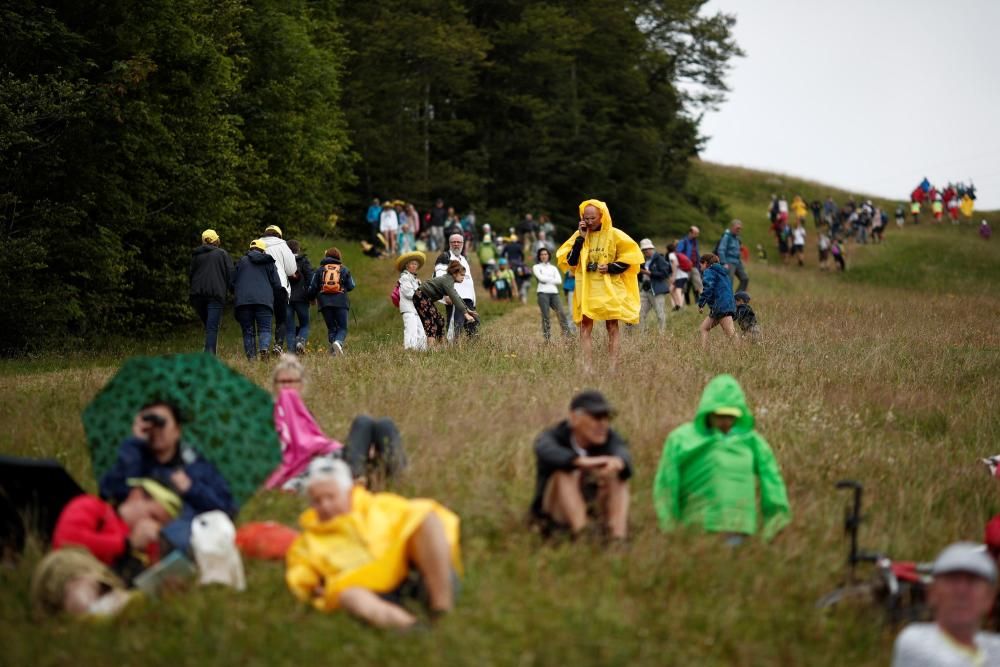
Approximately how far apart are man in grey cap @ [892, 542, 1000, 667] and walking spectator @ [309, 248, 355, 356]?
41.1ft

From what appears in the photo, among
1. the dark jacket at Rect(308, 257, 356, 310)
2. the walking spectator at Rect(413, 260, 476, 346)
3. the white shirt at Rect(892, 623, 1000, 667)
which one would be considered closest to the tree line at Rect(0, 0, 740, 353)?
the dark jacket at Rect(308, 257, 356, 310)

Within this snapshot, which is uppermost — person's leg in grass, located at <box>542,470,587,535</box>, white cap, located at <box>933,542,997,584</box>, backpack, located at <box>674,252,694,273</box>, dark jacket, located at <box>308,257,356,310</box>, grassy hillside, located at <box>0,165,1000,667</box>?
backpack, located at <box>674,252,694,273</box>

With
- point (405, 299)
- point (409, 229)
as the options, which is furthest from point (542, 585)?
point (409, 229)

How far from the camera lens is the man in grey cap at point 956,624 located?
5035 millimetres

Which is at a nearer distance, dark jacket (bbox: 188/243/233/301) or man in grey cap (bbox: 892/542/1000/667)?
man in grey cap (bbox: 892/542/1000/667)

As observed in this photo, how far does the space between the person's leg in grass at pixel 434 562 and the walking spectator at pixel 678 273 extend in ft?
67.2

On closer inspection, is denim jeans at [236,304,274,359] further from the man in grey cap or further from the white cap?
the white cap

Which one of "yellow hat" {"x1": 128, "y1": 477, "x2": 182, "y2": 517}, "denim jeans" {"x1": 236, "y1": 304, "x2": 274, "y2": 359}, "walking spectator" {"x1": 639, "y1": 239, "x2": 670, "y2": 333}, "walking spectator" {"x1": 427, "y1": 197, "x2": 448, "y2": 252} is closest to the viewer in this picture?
"yellow hat" {"x1": 128, "y1": 477, "x2": 182, "y2": 517}

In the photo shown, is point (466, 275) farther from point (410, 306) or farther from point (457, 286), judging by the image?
point (410, 306)

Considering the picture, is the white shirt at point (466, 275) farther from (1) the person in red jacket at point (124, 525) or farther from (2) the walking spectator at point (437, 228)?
(2) the walking spectator at point (437, 228)

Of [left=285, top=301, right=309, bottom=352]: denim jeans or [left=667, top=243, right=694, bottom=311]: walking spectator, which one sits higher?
[left=667, top=243, right=694, bottom=311]: walking spectator

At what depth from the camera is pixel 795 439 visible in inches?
431

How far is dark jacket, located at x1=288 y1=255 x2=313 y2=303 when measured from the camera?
17.6 metres

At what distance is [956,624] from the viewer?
5145mm
